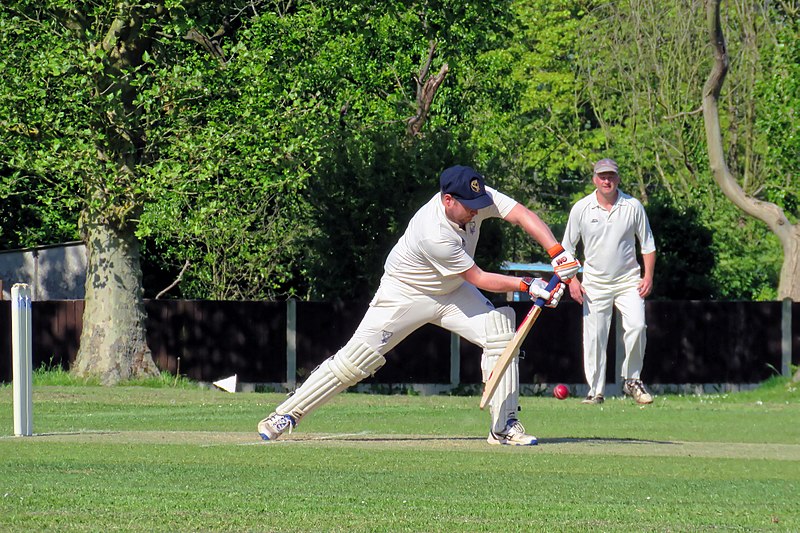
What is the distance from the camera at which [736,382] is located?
2448 centimetres

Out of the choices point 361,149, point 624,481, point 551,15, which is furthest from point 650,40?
point 624,481

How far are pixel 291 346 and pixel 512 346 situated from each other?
14.0 metres

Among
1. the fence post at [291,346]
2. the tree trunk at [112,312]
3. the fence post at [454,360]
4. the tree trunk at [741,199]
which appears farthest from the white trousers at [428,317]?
the tree trunk at [741,199]

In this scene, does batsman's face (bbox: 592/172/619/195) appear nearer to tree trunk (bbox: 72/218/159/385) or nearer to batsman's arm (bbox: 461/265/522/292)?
batsman's arm (bbox: 461/265/522/292)

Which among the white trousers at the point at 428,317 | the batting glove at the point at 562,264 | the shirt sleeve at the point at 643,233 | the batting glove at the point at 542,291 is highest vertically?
the shirt sleeve at the point at 643,233

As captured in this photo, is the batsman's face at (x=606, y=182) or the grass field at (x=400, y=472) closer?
the grass field at (x=400, y=472)

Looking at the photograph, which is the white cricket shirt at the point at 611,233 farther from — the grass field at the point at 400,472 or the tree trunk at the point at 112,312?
the tree trunk at the point at 112,312

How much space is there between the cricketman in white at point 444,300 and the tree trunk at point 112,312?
11.1m

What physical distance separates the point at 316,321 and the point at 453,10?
5.60m

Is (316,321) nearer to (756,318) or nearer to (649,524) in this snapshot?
(756,318)

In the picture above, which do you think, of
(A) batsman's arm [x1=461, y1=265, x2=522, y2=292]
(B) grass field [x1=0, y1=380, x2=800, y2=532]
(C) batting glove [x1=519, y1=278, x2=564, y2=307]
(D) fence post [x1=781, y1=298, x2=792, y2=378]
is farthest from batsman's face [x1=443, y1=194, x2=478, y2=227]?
(D) fence post [x1=781, y1=298, x2=792, y2=378]

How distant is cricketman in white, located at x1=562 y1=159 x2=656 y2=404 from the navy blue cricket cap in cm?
508

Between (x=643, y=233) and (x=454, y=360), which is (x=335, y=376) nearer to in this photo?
(x=643, y=233)

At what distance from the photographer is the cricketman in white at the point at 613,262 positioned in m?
14.4
